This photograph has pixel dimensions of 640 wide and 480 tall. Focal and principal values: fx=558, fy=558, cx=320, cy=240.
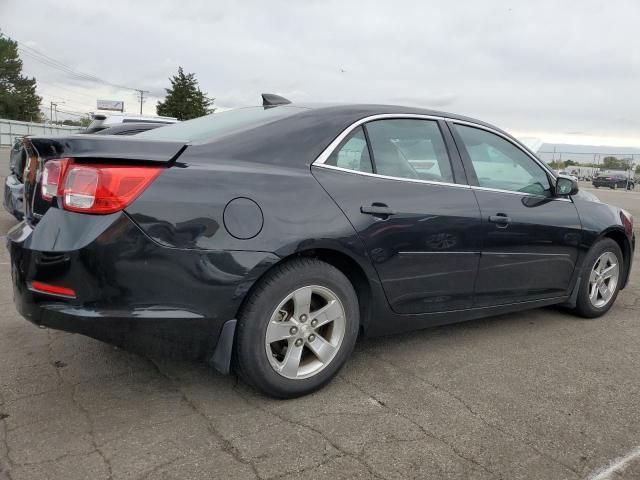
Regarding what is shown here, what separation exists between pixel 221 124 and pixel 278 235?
0.90 meters

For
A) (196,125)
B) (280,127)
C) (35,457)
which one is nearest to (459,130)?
(280,127)

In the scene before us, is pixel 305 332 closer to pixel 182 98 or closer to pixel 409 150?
pixel 409 150

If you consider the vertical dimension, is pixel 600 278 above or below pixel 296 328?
above

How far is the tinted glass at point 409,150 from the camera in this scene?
3.20 m

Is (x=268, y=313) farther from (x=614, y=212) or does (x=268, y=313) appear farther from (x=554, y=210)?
(x=614, y=212)

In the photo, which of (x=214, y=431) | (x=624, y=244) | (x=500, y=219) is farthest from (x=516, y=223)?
(x=214, y=431)

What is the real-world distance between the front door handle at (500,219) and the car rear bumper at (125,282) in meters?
1.71

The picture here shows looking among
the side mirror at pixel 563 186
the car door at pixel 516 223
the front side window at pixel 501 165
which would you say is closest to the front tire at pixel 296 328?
the car door at pixel 516 223

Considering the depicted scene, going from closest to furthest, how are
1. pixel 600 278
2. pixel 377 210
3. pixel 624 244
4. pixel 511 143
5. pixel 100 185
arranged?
1. pixel 100 185
2. pixel 377 210
3. pixel 511 143
4. pixel 600 278
5. pixel 624 244

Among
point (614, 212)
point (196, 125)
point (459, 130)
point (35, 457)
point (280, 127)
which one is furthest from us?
point (614, 212)

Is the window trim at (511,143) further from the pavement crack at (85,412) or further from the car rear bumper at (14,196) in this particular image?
the car rear bumper at (14,196)

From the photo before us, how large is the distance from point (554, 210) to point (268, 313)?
7.99 feet

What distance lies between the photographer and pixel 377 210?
2990mm

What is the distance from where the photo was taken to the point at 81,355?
3320mm
